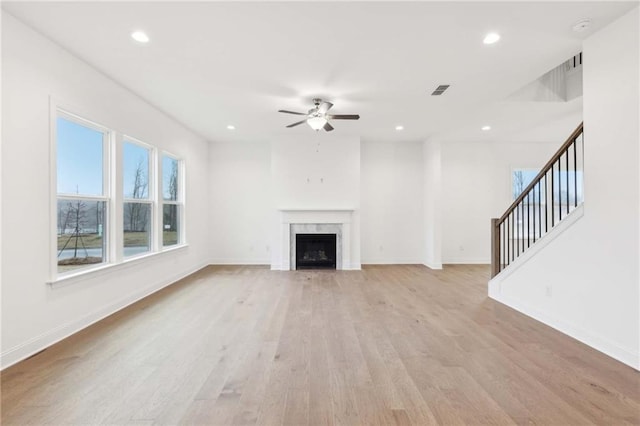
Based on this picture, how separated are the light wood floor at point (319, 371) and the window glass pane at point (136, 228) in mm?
880

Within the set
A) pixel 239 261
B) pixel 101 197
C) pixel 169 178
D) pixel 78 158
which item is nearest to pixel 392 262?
pixel 239 261

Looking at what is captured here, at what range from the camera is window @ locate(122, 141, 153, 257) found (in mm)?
4016

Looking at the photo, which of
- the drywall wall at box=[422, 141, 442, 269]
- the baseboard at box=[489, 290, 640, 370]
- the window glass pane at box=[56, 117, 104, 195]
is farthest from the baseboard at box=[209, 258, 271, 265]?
the baseboard at box=[489, 290, 640, 370]

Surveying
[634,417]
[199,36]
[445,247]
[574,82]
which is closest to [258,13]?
[199,36]

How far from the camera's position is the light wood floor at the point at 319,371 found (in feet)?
5.93

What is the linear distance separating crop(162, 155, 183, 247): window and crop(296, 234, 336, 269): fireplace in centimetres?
244

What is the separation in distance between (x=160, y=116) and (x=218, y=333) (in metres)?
3.66

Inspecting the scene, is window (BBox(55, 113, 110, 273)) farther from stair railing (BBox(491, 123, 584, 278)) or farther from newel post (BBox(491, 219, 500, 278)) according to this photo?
newel post (BBox(491, 219, 500, 278))

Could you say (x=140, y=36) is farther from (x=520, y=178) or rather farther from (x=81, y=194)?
(x=520, y=178)

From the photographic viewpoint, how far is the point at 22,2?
228cm

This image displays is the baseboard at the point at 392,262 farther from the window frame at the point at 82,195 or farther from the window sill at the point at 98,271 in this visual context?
the window frame at the point at 82,195

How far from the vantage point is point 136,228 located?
4301 millimetres

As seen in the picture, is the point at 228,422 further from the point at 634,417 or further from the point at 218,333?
the point at 634,417

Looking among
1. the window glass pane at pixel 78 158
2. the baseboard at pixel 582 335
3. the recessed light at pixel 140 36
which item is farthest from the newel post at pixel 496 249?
the window glass pane at pixel 78 158
